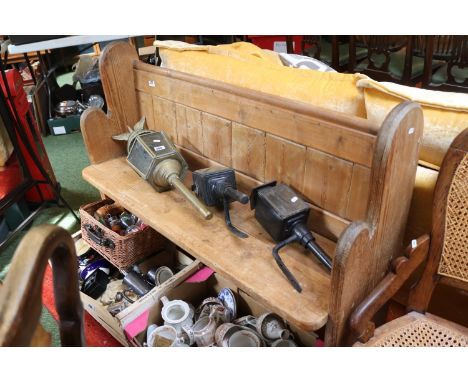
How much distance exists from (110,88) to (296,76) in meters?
0.70

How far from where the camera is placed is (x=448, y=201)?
2.98ft

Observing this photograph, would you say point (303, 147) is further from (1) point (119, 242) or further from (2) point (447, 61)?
(2) point (447, 61)

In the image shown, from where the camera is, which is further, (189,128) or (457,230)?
(189,128)

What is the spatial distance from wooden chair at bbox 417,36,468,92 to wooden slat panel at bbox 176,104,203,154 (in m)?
1.68

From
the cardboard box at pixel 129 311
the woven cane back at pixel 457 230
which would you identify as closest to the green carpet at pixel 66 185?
the cardboard box at pixel 129 311

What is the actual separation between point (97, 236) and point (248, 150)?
69 centimetres

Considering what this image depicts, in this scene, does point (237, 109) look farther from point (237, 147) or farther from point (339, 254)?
point (339, 254)

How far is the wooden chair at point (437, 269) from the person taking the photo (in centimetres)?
88

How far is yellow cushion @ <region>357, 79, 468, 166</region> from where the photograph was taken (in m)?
0.92

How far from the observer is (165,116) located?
1.47m

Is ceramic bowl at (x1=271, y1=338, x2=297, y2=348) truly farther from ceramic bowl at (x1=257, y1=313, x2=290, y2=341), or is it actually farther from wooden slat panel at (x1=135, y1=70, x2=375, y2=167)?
wooden slat panel at (x1=135, y1=70, x2=375, y2=167)

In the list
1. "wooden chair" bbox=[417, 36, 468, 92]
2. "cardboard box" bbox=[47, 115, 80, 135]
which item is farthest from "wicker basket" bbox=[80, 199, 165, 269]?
"wooden chair" bbox=[417, 36, 468, 92]

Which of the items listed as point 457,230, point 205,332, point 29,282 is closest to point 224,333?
point 205,332

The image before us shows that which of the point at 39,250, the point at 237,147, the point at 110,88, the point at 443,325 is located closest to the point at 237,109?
the point at 237,147
